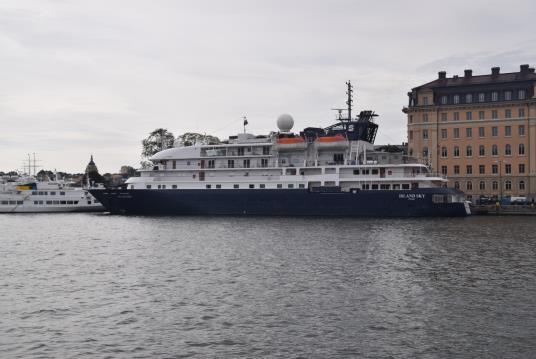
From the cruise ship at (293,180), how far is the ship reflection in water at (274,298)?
66.1 ft

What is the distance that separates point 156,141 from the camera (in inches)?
4513

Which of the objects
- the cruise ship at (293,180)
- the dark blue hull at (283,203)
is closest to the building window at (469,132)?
the cruise ship at (293,180)

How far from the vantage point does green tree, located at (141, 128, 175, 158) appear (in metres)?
113

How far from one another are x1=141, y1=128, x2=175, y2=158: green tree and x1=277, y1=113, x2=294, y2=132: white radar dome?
45550mm

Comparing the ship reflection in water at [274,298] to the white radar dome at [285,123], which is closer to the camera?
the ship reflection in water at [274,298]

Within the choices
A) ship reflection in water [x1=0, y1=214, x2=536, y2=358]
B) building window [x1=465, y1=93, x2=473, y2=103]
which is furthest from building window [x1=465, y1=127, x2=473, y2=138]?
ship reflection in water [x1=0, y1=214, x2=536, y2=358]

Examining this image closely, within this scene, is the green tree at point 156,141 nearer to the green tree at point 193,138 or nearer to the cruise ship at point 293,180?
the green tree at point 193,138

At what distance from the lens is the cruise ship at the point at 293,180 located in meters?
61.0

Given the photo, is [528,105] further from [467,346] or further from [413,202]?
[467,346]

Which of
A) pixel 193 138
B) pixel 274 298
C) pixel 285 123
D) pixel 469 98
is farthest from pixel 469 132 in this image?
pixel 274 298

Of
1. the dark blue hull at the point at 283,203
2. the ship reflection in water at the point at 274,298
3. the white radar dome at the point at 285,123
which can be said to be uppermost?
the white radar dome at the point at 285,123

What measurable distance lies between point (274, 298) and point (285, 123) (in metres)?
51.5

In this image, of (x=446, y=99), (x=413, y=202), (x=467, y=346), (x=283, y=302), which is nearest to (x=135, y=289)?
(x=283, y=302)

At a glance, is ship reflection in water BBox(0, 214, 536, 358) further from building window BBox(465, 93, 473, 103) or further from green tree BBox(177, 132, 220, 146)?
green tree BBox(177, 132, 220, 146)
